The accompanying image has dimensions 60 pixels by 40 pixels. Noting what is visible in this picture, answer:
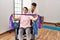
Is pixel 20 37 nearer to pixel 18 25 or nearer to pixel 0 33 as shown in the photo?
pixel 18 25

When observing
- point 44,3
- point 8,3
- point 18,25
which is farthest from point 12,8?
point 44,3

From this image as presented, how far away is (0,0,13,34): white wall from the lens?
13.8 feet

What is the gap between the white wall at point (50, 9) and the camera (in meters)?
6.23

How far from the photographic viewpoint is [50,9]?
6.36 metres

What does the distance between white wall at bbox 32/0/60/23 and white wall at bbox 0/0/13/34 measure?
1.97 meters

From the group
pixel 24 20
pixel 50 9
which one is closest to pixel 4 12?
pixel 24 20

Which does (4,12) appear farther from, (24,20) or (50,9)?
(50,9)

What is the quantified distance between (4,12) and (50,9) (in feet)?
8.94

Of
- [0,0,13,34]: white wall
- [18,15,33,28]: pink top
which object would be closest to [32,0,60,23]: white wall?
[0,0,13,34]: white wall

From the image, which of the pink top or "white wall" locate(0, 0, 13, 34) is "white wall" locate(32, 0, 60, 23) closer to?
"white wall" locate(0, 0, 13, 34)

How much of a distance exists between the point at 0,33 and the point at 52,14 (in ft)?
9.81

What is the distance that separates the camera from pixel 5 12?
4.36 m

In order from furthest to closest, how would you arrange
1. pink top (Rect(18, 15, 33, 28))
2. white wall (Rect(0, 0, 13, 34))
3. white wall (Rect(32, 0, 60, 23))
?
white wall (Rect(32, 0, 60, 23))
white wall (Rect(0, 0, 13, 34))
pink top (Rect(18, 15, 33, 28))

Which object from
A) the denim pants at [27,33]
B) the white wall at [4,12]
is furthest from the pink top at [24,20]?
the white wall at [4,12]
